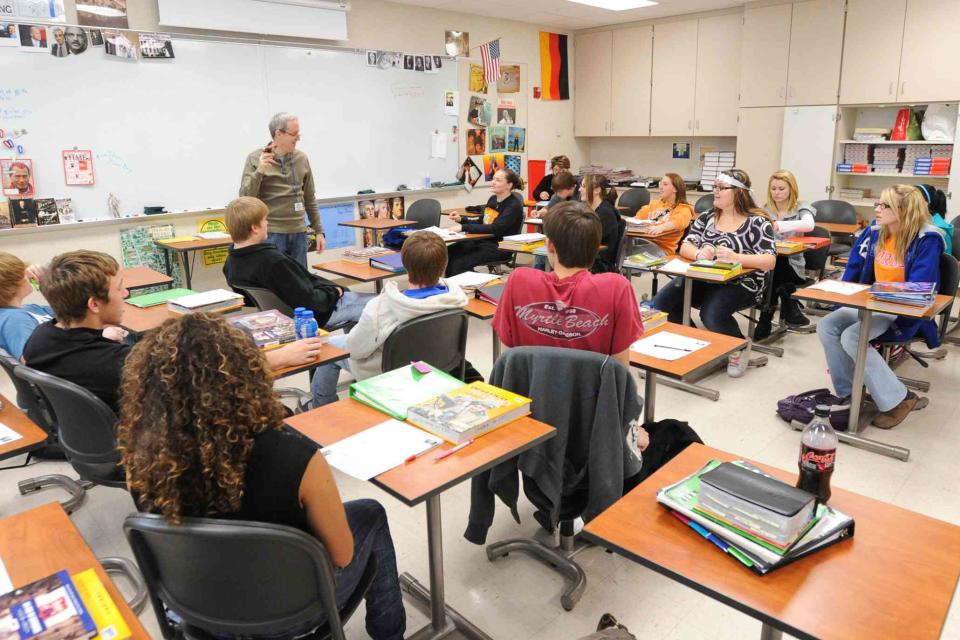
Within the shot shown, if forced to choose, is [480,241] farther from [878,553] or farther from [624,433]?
[878,553]

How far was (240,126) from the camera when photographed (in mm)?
5836

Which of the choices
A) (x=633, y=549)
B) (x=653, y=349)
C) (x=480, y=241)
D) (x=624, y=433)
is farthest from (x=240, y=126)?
(x=633, y=549)

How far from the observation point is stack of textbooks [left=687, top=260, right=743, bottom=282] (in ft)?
12.7

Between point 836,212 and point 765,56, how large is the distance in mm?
2081

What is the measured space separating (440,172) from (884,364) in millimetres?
5207

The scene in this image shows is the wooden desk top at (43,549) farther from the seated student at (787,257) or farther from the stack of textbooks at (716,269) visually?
the seated student at (787,257)

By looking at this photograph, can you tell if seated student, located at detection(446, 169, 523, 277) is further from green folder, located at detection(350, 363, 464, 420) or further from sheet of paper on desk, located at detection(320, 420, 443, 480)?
sheet of paper on desk, located at detection(320, 420, 443, 480)

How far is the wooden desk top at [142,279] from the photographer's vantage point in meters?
3.82

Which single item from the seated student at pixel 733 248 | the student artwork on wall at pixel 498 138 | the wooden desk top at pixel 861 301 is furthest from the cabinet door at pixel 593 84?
the wooden desk top at pixel 861 301

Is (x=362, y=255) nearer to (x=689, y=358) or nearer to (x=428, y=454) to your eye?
(x=689, y=358)

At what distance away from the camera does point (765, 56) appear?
23.2 feet

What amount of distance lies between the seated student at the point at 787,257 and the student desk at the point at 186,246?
13.4ft

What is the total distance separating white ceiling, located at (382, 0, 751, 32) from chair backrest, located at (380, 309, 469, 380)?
5152 mm

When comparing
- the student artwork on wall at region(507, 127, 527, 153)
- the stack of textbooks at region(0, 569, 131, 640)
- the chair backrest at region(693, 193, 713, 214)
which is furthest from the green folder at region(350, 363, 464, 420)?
the student artwork on wall at region(507, 127, 527, 153)
